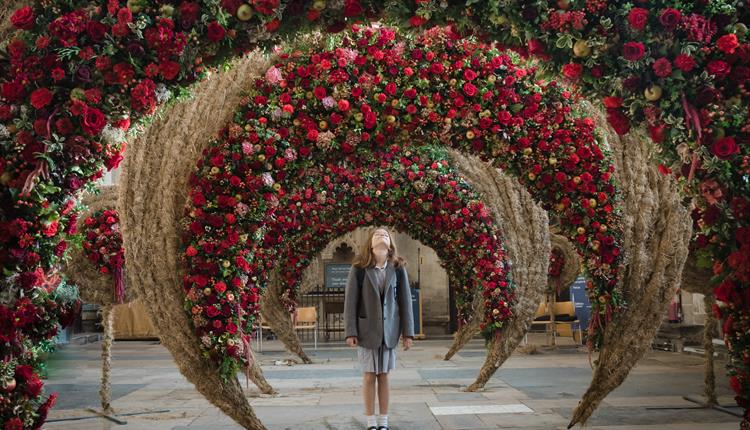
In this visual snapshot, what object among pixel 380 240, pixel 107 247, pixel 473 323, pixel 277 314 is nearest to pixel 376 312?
pixel 380 240

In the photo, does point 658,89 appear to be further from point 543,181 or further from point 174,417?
point 174,417

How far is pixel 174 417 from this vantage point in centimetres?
567

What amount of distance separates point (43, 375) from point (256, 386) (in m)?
4.70

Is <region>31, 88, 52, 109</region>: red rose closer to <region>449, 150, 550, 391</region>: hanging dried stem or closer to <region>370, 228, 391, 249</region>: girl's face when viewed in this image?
<region>370, 228, 391, 249</region>: girl's face

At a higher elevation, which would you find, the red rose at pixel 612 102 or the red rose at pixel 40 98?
the red rose at pixel 40 98

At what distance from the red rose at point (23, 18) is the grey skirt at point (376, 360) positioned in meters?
3.01

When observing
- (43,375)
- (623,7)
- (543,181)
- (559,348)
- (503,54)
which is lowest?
(559,348)

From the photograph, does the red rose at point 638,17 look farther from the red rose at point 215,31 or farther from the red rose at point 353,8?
the red rose at point 215,31

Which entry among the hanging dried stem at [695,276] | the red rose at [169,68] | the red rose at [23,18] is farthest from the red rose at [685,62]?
the hanging dried stem at [695,276]

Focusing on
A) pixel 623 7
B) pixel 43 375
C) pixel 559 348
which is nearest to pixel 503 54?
pixel 623 7

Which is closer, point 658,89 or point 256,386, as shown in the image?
point 658,89

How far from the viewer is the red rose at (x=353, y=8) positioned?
271 cm

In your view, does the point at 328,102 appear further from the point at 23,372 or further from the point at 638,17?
the point at 23,372

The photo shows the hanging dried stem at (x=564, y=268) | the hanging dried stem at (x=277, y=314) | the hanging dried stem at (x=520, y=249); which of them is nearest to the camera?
the hanging dried stem at (x=520, y=249)
